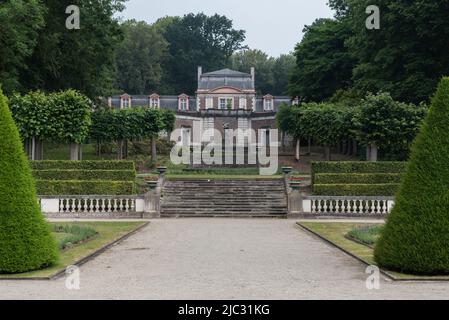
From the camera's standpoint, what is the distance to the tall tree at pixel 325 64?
173 ft

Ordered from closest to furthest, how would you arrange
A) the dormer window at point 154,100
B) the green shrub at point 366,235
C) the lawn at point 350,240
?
the lawn at point 350,240, the green shrub at point 366,235, the dormer window at point 154,100

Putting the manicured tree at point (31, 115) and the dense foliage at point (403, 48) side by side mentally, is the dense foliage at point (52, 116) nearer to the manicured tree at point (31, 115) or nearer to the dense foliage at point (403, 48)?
the manicured tree at point (31, 115)

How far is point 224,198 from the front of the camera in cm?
3092

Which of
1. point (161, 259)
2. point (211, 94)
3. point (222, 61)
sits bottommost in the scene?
point (161, 259)

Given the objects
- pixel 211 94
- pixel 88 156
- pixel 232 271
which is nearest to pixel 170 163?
pixel 88 156

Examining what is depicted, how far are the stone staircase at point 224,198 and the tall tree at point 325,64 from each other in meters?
21.9

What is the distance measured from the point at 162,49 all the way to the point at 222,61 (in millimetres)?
12028

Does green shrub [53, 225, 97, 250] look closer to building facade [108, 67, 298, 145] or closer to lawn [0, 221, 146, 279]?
lawn [0, 221, 146, 279]

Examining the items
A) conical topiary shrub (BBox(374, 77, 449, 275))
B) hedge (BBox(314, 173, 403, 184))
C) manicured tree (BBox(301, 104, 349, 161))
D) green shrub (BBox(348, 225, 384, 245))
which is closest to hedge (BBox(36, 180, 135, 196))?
hedge (BBox(314, 173, 403, 184))

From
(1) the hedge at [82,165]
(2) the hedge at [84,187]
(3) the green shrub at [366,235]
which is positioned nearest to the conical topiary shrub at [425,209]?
(3) the green shrub at [366,235]

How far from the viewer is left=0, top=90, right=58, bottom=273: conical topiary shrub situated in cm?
1154
